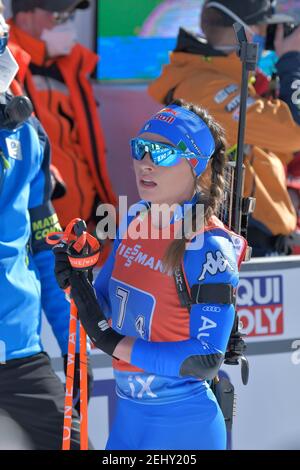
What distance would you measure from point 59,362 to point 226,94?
1436 mm

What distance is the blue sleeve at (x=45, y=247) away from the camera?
3355 millimetres

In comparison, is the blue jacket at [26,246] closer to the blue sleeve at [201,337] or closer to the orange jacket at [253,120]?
the blue sleeve at [201,337]

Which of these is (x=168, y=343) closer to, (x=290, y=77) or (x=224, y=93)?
(x=224, y=93)

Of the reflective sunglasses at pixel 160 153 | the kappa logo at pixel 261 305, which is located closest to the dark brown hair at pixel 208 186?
the reflective sunglasses at pixel 160 153

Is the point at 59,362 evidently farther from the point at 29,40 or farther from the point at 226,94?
the point at 29,40

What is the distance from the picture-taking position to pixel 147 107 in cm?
595

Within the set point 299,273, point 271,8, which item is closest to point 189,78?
point 271,8

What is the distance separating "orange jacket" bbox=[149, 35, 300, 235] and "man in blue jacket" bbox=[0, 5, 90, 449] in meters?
1.25

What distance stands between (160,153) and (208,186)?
0.79 ft

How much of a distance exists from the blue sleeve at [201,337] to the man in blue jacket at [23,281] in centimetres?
63

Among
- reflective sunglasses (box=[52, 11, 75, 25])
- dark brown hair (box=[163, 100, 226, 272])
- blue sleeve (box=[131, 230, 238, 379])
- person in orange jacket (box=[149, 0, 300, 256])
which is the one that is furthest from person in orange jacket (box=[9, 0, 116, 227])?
blue sleeve (box=[131, 230, 238, 379])

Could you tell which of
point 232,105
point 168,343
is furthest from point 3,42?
point 232,105

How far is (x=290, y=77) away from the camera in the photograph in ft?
15.1

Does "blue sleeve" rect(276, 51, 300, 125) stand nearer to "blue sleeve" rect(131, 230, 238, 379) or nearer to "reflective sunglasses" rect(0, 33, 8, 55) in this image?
"reflective sunglasses" rect(0, 33, 8, 55)
